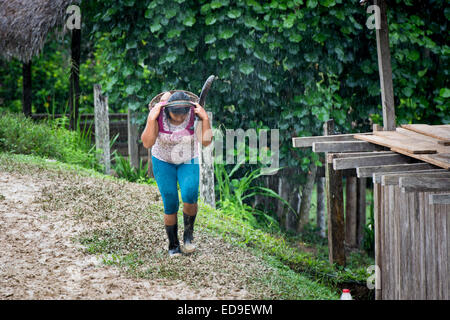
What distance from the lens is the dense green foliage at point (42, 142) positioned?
351 inches

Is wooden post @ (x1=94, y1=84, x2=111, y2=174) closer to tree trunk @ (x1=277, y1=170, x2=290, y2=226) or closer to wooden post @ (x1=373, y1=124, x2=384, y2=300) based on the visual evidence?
tree trunk @ (x1=277, y1=170, x2=290, y2=226)

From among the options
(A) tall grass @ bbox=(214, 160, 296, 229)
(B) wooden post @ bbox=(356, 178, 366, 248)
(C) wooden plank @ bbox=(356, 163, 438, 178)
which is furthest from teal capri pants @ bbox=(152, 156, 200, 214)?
(B) wooden post @ bbox=(356, 178, 366, 248)

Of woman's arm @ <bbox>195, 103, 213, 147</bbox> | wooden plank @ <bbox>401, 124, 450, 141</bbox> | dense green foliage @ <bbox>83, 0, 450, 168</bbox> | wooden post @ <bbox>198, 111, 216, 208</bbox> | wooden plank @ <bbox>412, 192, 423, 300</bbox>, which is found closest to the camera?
wooden plank @ <bbox>401, 124, 450, 141</bbox>

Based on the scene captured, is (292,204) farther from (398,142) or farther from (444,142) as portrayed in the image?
(444,142)

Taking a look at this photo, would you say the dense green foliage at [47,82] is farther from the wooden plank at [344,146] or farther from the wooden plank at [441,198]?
the wooden plank at [441,198]

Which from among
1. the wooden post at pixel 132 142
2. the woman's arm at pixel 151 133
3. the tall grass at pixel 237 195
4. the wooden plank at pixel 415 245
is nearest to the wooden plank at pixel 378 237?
the wooden plank at pixel 415 245

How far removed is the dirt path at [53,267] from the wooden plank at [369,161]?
4.89 feet

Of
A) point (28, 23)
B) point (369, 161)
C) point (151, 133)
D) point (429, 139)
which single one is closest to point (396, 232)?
point (369, 161)

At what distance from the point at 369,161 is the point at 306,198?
431 cm

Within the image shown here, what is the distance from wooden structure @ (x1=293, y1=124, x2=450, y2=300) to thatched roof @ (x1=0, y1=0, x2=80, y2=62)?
20.6 feet

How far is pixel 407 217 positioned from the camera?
4.98 m

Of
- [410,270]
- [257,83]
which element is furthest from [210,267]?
[257,83]

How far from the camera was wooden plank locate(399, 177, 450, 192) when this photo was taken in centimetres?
389
